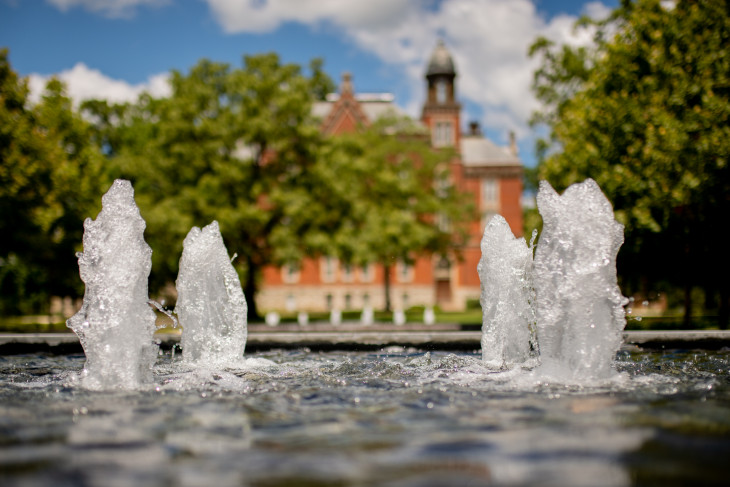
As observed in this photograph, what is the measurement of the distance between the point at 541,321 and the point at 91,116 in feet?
158

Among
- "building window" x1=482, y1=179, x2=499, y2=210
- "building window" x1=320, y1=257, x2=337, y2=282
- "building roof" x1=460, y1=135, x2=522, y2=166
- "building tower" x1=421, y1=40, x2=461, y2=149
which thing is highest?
"building tower" x1=421, y1=40, x2=461, y2=149

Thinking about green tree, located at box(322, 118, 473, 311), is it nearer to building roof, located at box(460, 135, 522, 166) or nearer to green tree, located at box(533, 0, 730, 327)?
green tree, located at box(533, 0, 730, 327)

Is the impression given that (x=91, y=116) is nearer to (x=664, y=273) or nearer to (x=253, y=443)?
(x=664, y=273)

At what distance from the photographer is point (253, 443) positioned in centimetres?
425

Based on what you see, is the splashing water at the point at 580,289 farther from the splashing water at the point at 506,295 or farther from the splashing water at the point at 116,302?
the splashing water at the point at 116,302

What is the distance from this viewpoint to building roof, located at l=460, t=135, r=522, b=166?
5425cm

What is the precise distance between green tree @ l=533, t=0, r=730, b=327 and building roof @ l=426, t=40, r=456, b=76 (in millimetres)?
29930

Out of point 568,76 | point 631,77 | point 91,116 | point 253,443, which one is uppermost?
point 91,116

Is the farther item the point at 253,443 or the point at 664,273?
the point at 664,273

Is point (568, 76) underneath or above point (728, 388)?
above

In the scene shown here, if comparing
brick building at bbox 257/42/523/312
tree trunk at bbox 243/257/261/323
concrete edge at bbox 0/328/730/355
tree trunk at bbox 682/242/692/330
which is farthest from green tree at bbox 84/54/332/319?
brick building at bbox 257/42/523/312

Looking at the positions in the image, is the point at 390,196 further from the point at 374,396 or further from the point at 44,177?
the point at 374,396

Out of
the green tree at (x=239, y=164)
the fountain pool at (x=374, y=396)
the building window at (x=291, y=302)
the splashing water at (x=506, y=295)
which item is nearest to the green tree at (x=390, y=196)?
the green tree at (x=239, y=164)

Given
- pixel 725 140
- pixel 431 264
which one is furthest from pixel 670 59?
pixel 431 264
